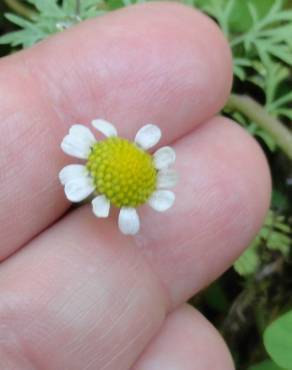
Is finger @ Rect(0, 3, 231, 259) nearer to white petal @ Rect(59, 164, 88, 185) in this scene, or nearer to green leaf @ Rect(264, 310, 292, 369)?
white petal @ Rect(59, 164, 88, 185)

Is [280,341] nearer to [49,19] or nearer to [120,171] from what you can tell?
[120,171]

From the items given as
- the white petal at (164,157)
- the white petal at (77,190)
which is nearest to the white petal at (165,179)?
the white petal at (164,157)

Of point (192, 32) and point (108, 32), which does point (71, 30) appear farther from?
point (192, 32)

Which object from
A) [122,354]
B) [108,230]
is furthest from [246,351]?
[108,230]

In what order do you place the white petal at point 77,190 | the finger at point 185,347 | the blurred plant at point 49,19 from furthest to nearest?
the blurred plant at point 49,19 < the finger at point 185,347 < the white petal at point 77,190

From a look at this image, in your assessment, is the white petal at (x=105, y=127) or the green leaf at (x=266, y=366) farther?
the green leaf at (x=266, y=366)

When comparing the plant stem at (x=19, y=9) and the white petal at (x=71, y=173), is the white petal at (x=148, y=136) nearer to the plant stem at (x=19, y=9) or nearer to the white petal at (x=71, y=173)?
the white petal at (x=71, y=173)

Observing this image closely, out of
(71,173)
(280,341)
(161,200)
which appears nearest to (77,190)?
(71,173)
